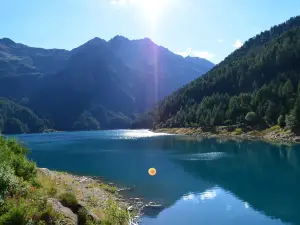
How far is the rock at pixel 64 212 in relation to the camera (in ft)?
75.0

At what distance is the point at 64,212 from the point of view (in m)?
23.6

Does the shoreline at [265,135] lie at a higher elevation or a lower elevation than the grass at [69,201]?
higher

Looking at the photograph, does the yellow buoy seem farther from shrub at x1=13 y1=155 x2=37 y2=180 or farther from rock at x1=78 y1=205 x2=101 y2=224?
rock at x1=78 y1=205 x2=101 y2=224

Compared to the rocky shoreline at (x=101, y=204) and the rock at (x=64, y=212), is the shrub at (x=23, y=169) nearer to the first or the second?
the rocky shoreline at (x=101, y=204)

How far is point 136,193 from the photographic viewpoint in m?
48.1

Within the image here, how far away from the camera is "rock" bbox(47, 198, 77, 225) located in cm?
2286

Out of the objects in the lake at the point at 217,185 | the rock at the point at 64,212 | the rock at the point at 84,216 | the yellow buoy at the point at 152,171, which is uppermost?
the rock at the point at 64,212

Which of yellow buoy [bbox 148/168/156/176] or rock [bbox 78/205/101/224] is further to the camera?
yellow buoy [bbox 148/168/156/176]

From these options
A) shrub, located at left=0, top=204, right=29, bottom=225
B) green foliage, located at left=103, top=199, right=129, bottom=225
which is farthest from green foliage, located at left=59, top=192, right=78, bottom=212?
shrub, located at left=0, top=204, right=29, bottom=225

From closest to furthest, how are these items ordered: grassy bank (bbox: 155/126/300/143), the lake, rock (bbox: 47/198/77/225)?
rock (bbox: 47/198/77/225) < the lake < grassy bank (bbox: 155/126/300/143)

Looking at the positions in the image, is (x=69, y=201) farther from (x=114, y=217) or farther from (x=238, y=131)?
(x=238, y=131)

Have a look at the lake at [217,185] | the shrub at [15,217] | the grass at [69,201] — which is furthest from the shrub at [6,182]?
the lake at [217,185]

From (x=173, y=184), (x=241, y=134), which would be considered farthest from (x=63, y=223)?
(x=241, y=134)

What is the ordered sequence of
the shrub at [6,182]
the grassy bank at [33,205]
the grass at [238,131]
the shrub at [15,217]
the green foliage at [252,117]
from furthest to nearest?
the grass at [238,131] → the green foliage at [252,117] → the shrub at [6,182] → the grassy bank at [33,205] → the shrub at [15,217]
